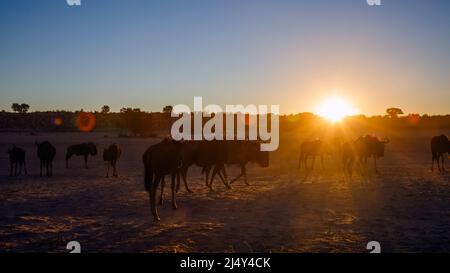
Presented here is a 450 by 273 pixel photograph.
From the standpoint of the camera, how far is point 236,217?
429 inches

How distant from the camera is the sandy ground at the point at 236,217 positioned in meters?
8.37

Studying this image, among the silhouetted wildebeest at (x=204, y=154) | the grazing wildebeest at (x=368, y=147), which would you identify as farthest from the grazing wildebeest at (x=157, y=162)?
the grazing wildebeest at (x=368, y=147)

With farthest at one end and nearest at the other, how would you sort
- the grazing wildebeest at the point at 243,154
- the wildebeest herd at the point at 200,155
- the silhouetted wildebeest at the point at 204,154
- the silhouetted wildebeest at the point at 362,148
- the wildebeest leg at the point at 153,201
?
the silhouetted wildebeest at the point at 362,148
the grazing wildebeest at the point at 243,154
the silhouetted wildebeest at the point at 204,154
the wildebeest herd at the point at 200,155
the wildebeest leg at the point at 153,201

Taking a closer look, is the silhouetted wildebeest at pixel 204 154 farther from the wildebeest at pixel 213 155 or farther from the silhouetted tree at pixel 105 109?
the silhouetted tree at pixel 105 109

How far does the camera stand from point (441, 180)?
18.4 metres

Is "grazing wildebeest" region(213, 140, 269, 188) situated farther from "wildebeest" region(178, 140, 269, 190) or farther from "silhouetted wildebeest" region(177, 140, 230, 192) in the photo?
"silhouetted wildebeest" region(177, 140, 230, 192)

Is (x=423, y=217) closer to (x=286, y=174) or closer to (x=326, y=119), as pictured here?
(x=286, y=174)

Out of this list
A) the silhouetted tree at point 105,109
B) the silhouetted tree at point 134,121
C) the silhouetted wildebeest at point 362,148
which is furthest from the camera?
the silhouetted tree at point 105,109

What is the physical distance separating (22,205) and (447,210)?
39.1 ft

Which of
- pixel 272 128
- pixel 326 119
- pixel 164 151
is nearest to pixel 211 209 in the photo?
pixel 164 151

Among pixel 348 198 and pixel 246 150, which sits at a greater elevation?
pixel 246 150

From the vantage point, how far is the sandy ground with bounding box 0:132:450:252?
837 cm

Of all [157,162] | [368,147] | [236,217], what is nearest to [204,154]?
[157,162]

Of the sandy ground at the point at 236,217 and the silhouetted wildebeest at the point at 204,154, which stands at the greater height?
the silhouetted wildebeest at the point at 204,154
